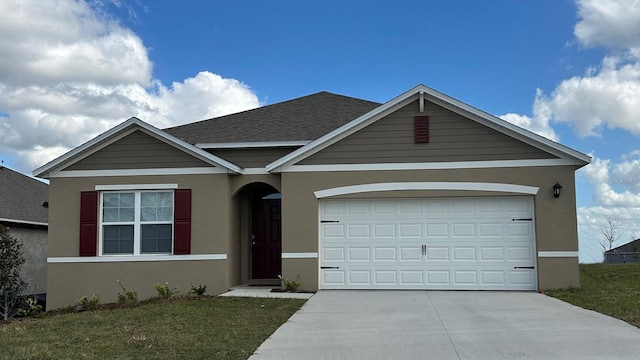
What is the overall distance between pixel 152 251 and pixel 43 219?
810cm

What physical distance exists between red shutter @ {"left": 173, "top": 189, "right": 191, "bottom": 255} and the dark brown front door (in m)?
2.37

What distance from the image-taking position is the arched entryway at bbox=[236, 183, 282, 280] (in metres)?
15.5

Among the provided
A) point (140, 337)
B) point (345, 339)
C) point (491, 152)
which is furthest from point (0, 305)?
point (491, 152)

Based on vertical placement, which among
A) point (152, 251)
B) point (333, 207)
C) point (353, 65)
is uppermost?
point (353, 65)

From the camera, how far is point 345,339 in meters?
8.11

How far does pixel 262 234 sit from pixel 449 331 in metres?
8.04

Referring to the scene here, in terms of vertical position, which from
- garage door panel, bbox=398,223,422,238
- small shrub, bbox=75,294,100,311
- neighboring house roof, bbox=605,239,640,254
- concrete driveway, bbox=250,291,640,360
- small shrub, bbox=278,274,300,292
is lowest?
small shrub, bbox=75,294,100,311

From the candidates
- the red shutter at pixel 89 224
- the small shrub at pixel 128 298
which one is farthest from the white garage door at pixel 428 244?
the red shutter at pixel 89 224

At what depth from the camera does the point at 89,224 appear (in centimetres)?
1385

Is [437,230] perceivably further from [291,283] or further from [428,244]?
[291,283]

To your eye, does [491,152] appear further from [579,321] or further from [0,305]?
[0,305]

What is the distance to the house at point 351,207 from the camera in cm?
1310

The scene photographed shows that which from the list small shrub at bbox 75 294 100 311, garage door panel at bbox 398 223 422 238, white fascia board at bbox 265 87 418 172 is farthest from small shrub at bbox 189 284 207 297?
garage door panel at bbox 398 223 422 238

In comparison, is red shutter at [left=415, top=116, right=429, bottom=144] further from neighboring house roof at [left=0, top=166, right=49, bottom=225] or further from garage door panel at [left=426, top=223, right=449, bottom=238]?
neighboring house roof at [left=0, top=166, right=49, bottom=225]
